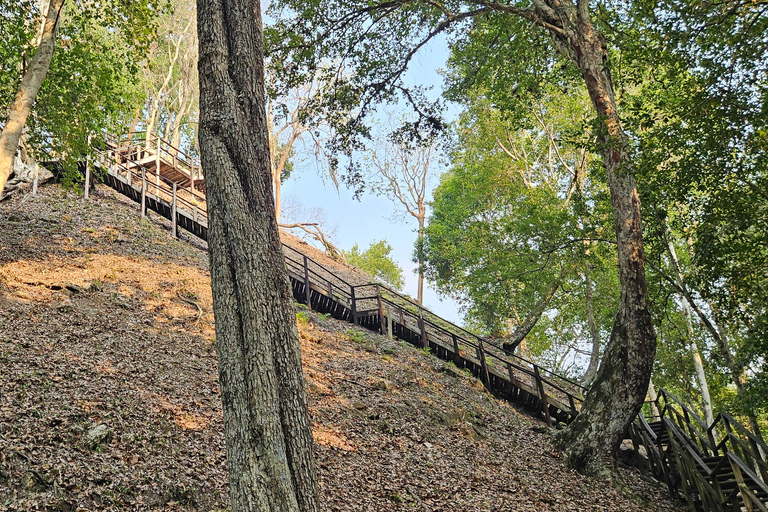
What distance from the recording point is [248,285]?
4.00 metres

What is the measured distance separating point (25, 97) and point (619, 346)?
1104 centimetres

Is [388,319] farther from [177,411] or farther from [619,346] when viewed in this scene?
[177,411]

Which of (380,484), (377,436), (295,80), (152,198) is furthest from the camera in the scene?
(152,198)

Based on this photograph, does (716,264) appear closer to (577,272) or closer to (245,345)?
(245,345)

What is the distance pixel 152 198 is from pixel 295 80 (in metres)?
9.54

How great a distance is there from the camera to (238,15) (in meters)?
4.64

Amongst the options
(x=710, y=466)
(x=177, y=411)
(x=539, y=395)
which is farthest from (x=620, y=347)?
A: (x=177, y=411)

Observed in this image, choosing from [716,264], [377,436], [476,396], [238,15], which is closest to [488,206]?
[476,396]

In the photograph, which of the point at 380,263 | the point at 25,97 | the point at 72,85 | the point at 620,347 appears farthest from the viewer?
the point at 380,263

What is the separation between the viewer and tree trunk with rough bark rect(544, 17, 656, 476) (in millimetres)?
8898

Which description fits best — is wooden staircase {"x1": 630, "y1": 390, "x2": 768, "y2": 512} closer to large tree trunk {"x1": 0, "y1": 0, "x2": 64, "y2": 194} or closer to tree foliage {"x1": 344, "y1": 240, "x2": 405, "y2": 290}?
large tree trunk {"x1": 0, "y1": 0, "x2": 64, "y2": 194}

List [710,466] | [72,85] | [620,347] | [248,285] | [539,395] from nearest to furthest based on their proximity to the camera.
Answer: [248,285]
[710,466]
[620,347]
[72,85]
[539,395]

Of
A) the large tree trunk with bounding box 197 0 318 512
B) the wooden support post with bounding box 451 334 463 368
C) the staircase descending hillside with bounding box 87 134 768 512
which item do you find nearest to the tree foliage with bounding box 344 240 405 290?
the staircase descending hillside with bounding box 87 134 768 512

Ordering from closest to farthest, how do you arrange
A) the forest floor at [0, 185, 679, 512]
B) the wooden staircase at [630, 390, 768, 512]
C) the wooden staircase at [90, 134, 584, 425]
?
the forest floor at [0, 185, 679, 512] < the wooden staircase at [630, 390, 768, 512] < the wooden staircase at [90, 134, 584, 425]
